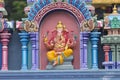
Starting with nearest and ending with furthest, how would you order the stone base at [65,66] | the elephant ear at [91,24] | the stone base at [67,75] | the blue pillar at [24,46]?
the stone base at [67,75]
the stone base at [65,66]
the elephant ear at [91,24]
the blue pillar at [24,46]

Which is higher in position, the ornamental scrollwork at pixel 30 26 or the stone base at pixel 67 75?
the ornamental scrollwork at pixel 30 26

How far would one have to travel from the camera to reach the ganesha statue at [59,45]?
35.2 ft

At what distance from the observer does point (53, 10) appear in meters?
11.0

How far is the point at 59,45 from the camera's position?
10797mm

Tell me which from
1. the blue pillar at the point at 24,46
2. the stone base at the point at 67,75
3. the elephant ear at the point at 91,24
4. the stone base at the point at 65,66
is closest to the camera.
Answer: the stone base at the point at 67,75

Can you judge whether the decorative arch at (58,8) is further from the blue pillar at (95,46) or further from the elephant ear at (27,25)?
the blue pillar at (95,46)

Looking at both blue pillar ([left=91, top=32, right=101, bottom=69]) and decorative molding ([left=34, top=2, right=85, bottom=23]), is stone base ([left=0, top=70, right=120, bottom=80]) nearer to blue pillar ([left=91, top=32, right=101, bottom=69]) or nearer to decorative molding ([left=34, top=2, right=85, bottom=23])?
blue pillar ([left=91, top=32, right=101, bottom=69])

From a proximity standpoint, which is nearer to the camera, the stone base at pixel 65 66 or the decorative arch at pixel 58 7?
the stone base at pixel 65 66

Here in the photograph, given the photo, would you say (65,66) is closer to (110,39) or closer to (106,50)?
(106,50)

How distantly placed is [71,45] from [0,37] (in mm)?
1330

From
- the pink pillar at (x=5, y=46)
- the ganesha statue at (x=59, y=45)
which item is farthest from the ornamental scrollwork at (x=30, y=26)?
the pink pillar at (x=5, y=46)

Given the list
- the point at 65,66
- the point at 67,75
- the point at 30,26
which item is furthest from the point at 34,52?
the point at 67,75

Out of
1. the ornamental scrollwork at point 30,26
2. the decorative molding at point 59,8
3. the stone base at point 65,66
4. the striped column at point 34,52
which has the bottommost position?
the stone base at point 65,66

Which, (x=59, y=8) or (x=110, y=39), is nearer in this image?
(x=110, y=39)
